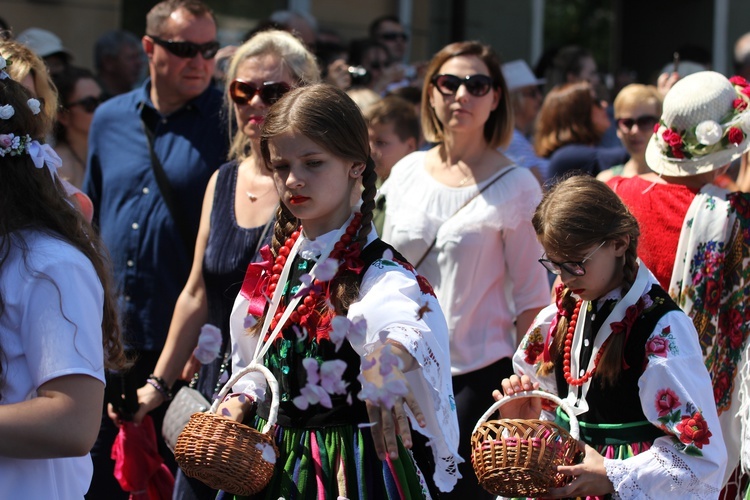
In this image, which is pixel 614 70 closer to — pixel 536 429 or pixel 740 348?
pixel 740 348

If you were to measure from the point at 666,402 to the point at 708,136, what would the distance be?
1.30 metres

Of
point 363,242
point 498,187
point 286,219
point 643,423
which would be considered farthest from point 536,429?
point 498,187

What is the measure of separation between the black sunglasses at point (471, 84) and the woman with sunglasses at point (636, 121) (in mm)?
1206

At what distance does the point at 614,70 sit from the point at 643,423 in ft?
41.9

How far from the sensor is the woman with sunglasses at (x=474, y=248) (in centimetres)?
438

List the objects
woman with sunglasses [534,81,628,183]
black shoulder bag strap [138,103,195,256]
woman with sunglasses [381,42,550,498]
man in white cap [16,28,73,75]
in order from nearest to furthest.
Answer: woman with sunglasses [381,42,550,498]
black shoulder bag strap [138,103,195,256]
woman with sunglasses [534,81,628,183]
man in white cap [16,28,73,75]

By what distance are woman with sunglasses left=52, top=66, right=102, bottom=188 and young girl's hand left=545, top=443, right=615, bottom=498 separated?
3.68 metres

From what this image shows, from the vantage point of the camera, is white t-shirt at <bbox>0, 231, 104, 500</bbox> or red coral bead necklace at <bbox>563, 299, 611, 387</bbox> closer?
white t-shirt at <bbox>0, 231, 104, 500</bbox>

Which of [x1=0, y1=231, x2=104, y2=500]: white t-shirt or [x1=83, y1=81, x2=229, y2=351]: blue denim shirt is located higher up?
[x1=0, y1=231, x2=104, y2=500]: white t-shirt

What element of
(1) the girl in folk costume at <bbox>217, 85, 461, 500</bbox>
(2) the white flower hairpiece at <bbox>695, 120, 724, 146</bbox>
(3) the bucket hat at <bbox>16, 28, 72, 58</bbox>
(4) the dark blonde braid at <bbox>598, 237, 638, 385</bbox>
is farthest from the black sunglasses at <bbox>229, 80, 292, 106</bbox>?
(3) the bucket hat at <bbox>16, 28, 72, 58</bbox>

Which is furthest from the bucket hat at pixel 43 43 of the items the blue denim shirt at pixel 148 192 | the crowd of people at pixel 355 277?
the blue denim shirt at pixel 148 192

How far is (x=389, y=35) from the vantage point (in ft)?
29.5

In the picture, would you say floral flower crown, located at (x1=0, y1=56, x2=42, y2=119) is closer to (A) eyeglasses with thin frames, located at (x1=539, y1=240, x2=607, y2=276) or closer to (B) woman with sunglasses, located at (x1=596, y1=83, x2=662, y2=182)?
(A) eyeglasses with thin frames, located at (x1=539, y1=240, x2=607, y2=276)

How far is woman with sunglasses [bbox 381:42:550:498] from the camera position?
4375 mm
